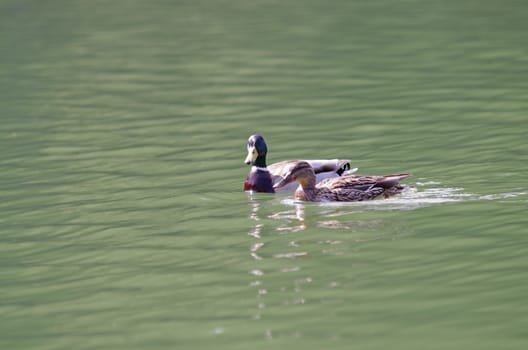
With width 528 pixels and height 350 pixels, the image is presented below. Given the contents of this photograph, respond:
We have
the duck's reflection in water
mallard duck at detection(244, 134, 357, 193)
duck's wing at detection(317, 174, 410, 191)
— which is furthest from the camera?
mallard duck at detection(244, 134, 357, 193)

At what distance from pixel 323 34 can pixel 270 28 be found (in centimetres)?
179

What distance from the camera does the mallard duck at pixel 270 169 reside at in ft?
43.5

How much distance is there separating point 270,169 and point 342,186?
160 cm

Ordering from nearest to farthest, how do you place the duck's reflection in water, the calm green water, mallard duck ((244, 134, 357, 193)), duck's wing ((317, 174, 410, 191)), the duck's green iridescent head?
the calm green water
the duck's reflection in water
duck's wing ((317, 174, 410, 191))
mallard duck ((244, 134, 357, 193))
the duck's green iridescent head

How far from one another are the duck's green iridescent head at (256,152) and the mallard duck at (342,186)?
62cm

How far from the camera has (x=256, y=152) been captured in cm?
1362

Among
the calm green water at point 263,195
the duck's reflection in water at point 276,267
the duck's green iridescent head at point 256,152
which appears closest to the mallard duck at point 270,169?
the duck's green iridescent head at point 256,152

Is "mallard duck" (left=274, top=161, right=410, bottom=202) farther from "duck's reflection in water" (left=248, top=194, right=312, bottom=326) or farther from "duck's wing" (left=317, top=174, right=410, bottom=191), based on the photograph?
"duck's reflection in water" (left=248, top=194, right=312, bottom=326)

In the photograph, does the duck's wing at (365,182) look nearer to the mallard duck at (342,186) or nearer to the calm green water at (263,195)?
the mallard duck at (342,186)

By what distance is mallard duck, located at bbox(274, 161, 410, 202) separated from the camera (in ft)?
39.9

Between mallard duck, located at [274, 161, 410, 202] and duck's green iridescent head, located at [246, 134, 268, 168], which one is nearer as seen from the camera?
mallard duck, located at [274, 161, 410, 202]

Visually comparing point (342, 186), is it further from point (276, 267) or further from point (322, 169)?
point (276, 267)

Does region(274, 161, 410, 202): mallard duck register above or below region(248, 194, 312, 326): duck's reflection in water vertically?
above

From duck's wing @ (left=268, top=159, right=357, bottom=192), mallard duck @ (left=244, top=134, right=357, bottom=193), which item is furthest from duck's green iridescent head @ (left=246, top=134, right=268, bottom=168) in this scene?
duck's wing @ (left=268, top=159, right=357, bottom=192)
